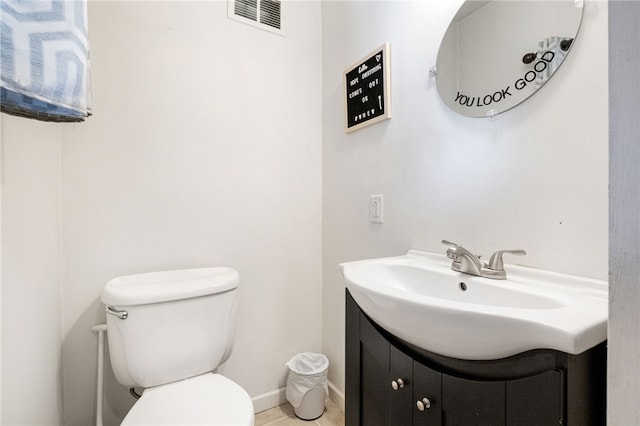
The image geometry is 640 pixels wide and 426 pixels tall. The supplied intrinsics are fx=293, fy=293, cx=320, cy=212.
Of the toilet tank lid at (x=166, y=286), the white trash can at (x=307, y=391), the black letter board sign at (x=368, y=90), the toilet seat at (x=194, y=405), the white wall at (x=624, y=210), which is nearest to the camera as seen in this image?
the white wall at (x=624, y=210)

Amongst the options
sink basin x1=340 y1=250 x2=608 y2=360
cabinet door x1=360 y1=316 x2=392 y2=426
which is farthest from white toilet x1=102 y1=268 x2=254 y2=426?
sink basin x1=340 y1=250 x2=608 y2=360

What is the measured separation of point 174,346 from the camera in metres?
1.03

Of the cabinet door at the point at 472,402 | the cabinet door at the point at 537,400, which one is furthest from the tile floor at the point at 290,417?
the cabinet door at the point at 537,400

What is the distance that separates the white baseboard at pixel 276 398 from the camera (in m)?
1.46

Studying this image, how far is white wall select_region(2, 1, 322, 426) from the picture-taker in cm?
88

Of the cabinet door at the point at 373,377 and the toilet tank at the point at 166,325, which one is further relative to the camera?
the toilet tank at the point at 166,325

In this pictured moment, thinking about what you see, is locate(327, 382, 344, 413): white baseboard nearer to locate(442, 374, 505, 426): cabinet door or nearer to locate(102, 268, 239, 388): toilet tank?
locate(102, 268, 239, 388): toilet tank

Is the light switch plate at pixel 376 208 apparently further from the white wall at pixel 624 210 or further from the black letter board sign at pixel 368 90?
the white wall at pixel 624 210

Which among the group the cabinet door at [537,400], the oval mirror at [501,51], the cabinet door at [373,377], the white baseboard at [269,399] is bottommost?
the white baseboard at [269,399]

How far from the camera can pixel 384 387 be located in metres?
0.74

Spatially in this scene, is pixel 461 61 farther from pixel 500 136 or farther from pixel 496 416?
pixel 496 416

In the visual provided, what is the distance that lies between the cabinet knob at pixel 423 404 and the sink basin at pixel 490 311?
11 centimetres

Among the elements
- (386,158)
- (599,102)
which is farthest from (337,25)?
(599,102)

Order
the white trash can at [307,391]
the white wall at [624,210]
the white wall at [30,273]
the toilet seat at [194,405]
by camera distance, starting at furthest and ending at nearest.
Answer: the white trash can at [307,391] < the toilet seat at [194,405] < the white wall at [30,273] < the white wall at [624,210]
